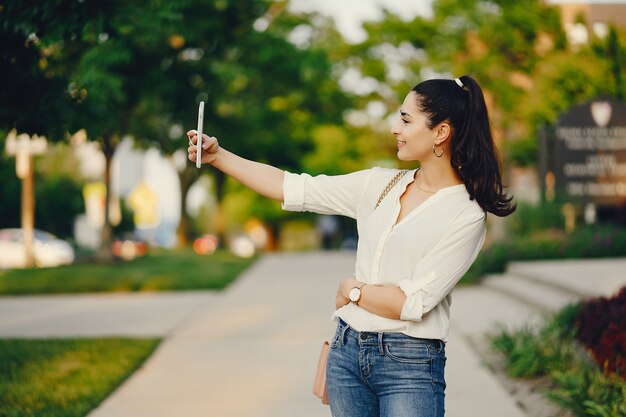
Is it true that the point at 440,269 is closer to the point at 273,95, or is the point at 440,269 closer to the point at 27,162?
the point at 27,162

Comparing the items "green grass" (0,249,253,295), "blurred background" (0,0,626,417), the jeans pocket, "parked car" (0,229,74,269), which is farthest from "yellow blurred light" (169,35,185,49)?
"parked car" (0,229,74,269)

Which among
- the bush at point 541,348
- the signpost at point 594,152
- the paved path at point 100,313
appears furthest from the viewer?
the signpost at point 594,152

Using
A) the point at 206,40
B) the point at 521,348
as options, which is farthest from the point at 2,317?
the point at 521,348

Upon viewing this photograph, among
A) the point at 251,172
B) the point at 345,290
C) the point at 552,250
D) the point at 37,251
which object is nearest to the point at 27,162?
the point at 37,251

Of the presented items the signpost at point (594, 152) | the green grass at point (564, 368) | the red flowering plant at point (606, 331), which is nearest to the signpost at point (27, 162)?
the signpost at point (594, 152)

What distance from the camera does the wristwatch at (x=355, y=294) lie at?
2.63m

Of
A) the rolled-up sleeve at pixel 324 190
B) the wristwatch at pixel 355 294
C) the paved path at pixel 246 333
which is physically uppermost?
the rolled-up sleeve at pixel 324 190

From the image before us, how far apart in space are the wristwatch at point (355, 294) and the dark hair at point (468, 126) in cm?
47

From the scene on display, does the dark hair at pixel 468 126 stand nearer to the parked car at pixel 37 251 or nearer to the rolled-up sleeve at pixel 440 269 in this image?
the rolled-up sleeve at pixel 440 269

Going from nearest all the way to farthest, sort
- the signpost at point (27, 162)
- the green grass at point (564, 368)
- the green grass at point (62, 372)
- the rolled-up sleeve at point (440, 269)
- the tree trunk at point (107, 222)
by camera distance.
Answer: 1. the rolled-up sleeve at point (440, 269)
2. the green grass at point (564, 368)
3. the green grass at point (62, 372)
4. the tree trunk at point (107, 222)
5. the signpost at point (27, 162)

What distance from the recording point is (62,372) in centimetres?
685

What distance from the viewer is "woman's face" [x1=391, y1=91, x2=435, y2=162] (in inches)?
105

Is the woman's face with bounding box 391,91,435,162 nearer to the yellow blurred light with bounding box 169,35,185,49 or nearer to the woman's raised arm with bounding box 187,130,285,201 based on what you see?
the woman's raised arm with bounding box 187,130,285,201

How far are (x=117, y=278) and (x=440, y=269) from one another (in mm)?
13202
